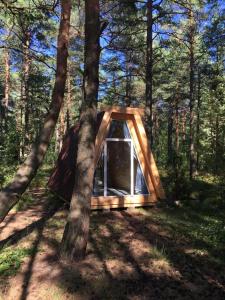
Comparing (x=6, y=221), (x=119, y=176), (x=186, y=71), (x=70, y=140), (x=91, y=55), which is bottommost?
(x=6, y=221)

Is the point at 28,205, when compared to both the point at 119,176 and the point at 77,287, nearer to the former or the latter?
the point at 119,176

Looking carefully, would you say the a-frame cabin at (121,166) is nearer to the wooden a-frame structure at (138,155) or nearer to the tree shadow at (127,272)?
the wooden a-frame structure at (138,155)

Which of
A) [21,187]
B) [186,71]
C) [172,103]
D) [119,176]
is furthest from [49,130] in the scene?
[172,103]

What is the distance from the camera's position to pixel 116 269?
17.6 feet

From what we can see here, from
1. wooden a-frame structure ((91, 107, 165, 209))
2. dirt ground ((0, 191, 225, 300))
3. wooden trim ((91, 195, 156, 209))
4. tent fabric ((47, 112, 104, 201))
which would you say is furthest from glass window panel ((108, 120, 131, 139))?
dirt ground ((0, 191, 225, 300))

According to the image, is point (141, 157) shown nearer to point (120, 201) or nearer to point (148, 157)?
point (148, 157)

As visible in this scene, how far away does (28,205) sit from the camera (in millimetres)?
10961

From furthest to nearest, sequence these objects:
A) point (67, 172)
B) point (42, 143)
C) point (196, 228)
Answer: point (67, 172) < point (196, 228) < point (42, 143)

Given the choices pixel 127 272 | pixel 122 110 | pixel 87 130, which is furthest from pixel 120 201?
pixel 127 272

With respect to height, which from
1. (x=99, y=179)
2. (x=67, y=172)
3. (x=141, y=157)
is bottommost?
(x=99, y=179)

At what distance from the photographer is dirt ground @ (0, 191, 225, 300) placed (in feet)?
15.2

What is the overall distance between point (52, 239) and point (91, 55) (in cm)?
364

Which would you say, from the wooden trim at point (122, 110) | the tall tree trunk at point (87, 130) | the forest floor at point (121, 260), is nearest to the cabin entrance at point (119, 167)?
the wooden trim at point (122, 110)

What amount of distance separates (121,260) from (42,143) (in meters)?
2.95
